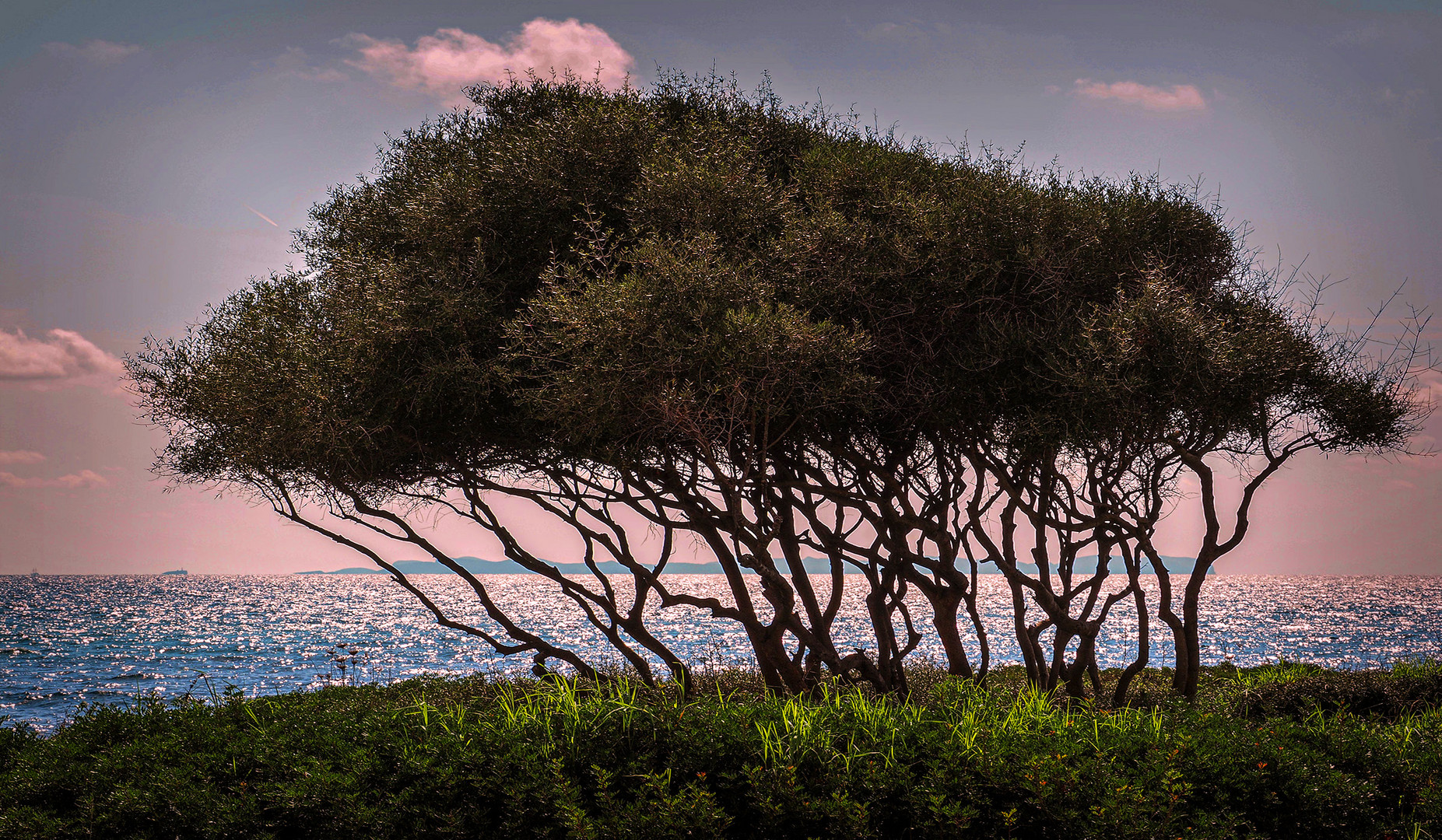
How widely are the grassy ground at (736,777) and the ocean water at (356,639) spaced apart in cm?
603

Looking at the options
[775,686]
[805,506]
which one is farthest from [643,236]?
[775,686]

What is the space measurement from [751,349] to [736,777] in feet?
12.3

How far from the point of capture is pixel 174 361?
12.9m

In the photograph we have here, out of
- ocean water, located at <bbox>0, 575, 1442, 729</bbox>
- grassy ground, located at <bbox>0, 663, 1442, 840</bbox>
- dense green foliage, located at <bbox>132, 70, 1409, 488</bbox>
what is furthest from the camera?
ocean water, located at <bbox>0, 575, 1442, 729</bbox>

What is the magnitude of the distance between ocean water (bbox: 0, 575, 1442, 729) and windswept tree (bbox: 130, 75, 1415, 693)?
10.8 ft

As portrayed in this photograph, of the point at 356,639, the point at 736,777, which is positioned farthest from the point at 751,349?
the point at 356,639

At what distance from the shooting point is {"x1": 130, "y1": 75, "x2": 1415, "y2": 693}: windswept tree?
358 inches

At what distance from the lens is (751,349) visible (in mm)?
8398

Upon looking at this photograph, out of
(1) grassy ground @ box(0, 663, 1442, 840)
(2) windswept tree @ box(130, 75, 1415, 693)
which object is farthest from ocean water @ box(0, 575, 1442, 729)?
(1) grassy ground @ box(0, 663, 1442, 840)

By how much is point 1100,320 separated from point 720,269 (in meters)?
4.18

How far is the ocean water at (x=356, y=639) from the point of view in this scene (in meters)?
35.8

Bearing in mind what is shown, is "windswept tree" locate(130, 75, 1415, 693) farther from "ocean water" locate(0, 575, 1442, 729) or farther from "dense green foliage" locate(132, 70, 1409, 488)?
"ocean water" locate(0, 575, 1442, 729)

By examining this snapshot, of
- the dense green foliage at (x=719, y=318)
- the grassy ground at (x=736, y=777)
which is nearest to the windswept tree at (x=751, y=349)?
the dense green foliage at (x=719, y=318)

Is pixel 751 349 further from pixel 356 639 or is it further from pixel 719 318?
pixel 356 639
